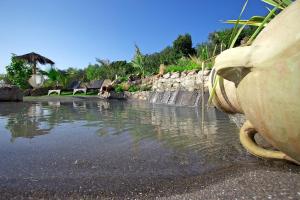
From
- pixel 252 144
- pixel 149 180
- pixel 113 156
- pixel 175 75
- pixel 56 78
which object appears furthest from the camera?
pixel 56 78

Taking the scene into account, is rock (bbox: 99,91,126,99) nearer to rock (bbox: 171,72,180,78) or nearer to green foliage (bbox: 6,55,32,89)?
rock (bbox: 171,72,180,78)

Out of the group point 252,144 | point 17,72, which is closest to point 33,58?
point 17,72

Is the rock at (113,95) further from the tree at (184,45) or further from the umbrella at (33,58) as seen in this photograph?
the tree at (184,45)

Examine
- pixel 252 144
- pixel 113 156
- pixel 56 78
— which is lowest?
pixel 113 156

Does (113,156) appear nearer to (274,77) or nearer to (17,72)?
(274,77)

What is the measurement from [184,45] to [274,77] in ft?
146

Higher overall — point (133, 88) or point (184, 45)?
point (184, 45)

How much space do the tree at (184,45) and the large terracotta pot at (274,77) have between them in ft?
143

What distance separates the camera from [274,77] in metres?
1.20

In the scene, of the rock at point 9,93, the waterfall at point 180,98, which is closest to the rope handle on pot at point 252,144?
the waterfall at point 180,98

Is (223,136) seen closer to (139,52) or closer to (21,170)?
(21,170)

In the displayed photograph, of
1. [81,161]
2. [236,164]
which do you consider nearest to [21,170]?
[81,161]

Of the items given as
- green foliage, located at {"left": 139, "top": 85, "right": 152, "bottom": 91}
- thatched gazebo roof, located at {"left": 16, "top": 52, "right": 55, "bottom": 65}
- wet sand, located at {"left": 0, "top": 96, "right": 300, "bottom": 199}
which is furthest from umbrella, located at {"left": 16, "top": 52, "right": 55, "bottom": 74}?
wet sand, located at {"left": 0, "top": 96, "right": 300, "bottom": 199}

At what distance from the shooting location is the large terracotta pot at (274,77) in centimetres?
115
